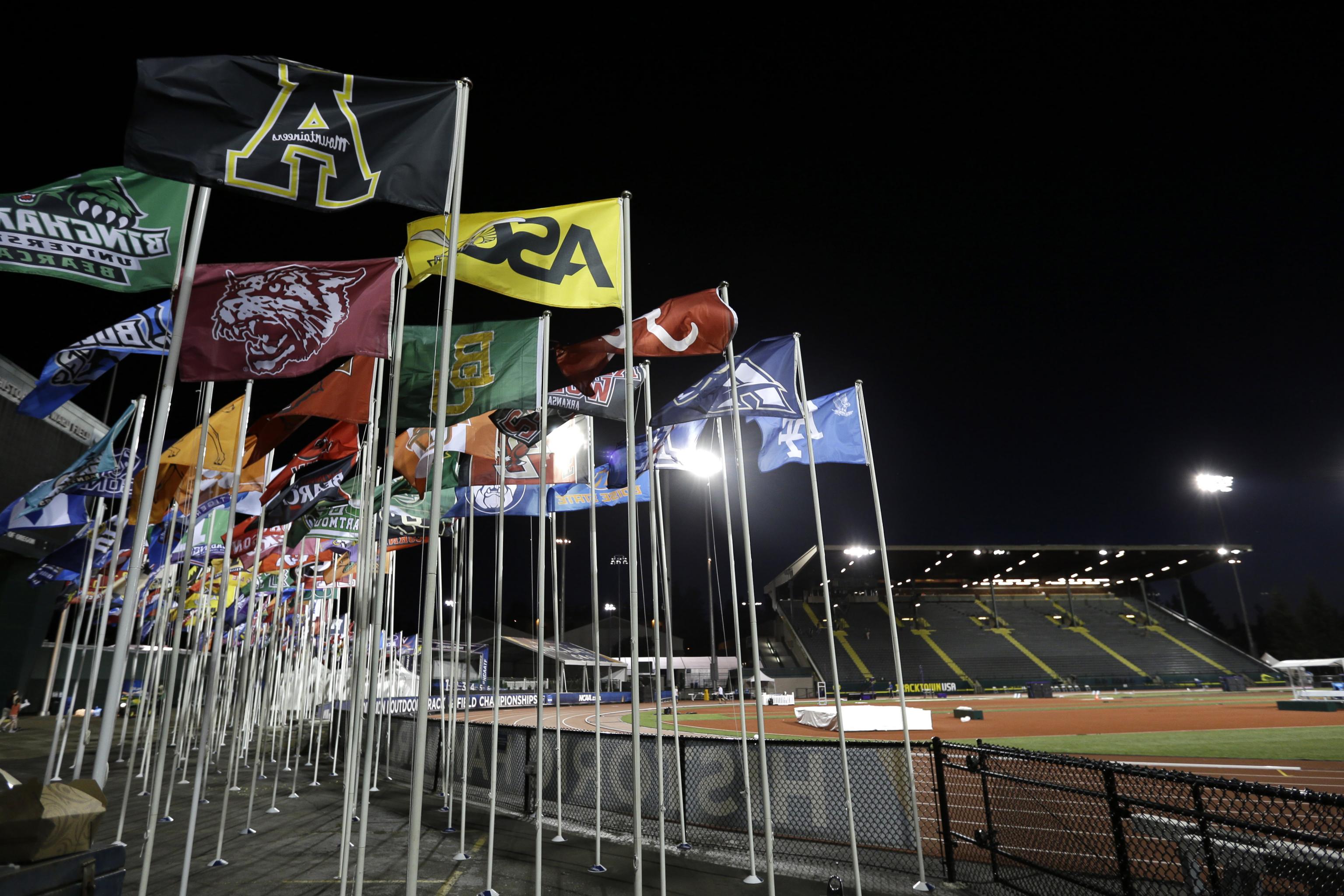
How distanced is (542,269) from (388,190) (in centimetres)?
171

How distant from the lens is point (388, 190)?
18.7ft

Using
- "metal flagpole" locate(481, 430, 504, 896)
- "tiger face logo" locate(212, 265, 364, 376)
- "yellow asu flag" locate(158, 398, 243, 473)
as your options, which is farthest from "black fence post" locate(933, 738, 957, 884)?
"yellow asu flag" locate(158, 398, 243, 473)

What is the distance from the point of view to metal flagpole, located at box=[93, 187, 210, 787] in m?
4.60

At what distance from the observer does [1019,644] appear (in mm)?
60906

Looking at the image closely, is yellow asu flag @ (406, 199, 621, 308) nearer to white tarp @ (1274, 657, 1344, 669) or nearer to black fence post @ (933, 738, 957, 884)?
black fence post @ (933, 738, 957, 884)

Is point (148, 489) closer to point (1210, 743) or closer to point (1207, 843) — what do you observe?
point (1207, 843)

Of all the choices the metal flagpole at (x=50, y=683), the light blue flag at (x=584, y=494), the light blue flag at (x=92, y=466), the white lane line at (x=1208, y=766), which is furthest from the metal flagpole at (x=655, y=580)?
the metal flagpole at (x=50, y=683)

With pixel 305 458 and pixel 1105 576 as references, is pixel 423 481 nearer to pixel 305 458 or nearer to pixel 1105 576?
pixel 305 458

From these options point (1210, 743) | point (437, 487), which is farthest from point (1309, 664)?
point (437, 487)

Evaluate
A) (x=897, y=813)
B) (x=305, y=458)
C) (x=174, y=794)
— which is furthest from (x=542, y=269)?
(x=174, y=794)

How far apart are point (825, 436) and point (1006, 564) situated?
60661 millimetres

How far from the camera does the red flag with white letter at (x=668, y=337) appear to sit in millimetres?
8336

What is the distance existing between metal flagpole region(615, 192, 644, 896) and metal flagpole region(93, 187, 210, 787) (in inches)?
132

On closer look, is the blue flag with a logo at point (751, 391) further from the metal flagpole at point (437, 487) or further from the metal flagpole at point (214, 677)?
the metal flagpole at point (214, 677)
